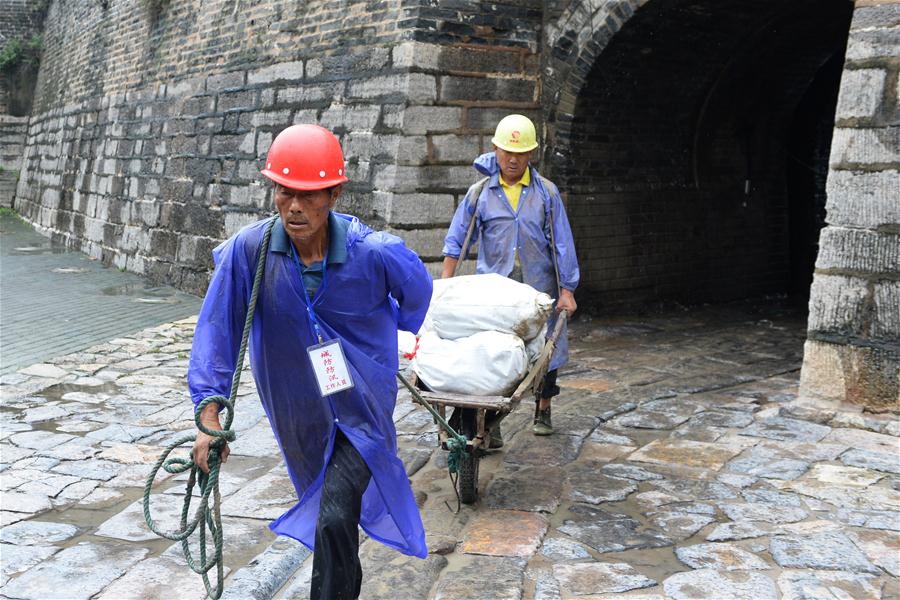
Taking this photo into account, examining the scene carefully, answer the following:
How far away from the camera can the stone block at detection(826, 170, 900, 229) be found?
600cm

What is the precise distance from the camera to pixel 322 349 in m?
3.19

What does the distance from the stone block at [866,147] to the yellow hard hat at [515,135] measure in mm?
2046

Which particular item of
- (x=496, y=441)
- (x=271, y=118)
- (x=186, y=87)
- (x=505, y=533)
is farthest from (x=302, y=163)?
(x=186, y=87)

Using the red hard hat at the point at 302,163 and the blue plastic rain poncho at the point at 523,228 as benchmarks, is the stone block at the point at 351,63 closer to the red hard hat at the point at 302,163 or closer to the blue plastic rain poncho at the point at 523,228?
the blue plastic rain poncho at the point at 523,228

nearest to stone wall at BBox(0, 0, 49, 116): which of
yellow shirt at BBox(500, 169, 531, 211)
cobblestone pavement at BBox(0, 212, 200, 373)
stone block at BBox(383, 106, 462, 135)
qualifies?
cobblestone pavement at BBox(0, 212, 200, 373)

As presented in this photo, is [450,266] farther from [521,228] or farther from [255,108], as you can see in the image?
[255,108]

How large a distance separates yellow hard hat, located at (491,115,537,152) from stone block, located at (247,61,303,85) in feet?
17.6

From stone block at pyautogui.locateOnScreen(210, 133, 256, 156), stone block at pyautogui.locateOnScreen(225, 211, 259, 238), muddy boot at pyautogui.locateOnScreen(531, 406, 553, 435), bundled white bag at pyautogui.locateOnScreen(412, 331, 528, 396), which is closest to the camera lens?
bundled white bag at pyautogui.locateOnScreen(412, 331, 528, 396)

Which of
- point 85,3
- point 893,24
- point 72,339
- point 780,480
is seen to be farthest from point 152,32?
point 780,480

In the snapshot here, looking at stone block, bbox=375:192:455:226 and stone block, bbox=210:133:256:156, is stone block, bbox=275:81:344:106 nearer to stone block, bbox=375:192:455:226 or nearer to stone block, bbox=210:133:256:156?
stone block, bbox=210:133:256:156

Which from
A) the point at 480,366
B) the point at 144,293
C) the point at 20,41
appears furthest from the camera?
the point at 20,41

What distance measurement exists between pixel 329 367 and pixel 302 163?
2.10 ft

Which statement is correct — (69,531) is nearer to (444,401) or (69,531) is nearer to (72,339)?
(444,401)

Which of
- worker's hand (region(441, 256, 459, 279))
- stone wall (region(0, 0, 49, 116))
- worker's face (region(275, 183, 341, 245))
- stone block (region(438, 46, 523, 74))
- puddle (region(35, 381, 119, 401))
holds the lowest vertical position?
puddle (region(35, 381, 119, 401))
